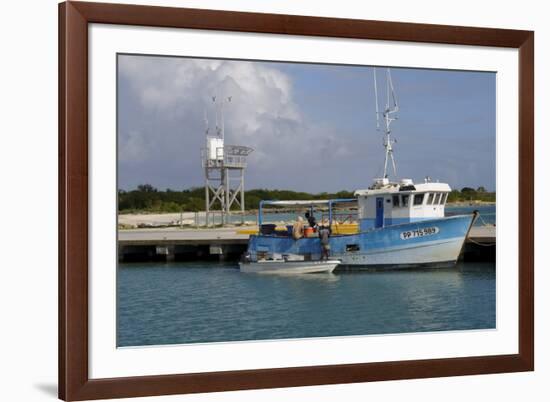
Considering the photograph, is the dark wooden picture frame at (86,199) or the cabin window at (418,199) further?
the cabin window at (418,199)

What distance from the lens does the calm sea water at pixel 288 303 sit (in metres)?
6.74

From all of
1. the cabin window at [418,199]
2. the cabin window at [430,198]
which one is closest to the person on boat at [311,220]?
the cabin window at [418,199]

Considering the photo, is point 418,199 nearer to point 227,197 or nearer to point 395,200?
point 395,200

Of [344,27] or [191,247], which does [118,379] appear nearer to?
[191,247]

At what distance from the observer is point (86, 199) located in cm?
637

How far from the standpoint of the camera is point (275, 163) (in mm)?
7188

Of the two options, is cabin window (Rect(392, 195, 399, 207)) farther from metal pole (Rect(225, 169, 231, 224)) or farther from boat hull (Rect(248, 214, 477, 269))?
metal pole (Rect(225, 169, 231, 224))

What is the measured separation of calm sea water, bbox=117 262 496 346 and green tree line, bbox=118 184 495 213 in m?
0.47

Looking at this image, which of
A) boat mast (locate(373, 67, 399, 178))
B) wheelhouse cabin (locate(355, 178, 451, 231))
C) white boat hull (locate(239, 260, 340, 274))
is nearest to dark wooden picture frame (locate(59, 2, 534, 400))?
boat mast (locate(373, 67, 399, 178))

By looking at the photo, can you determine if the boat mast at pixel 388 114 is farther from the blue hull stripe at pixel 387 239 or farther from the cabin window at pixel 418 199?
the blue hull stripe at pixel 387 239

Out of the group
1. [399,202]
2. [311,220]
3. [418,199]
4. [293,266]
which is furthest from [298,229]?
[418,199]

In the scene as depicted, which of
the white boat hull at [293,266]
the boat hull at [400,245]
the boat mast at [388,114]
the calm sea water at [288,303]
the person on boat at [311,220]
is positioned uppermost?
the boat mast at [388,114]

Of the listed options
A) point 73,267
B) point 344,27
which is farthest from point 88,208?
point 344,27

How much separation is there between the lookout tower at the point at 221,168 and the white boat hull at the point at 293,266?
56 cm
